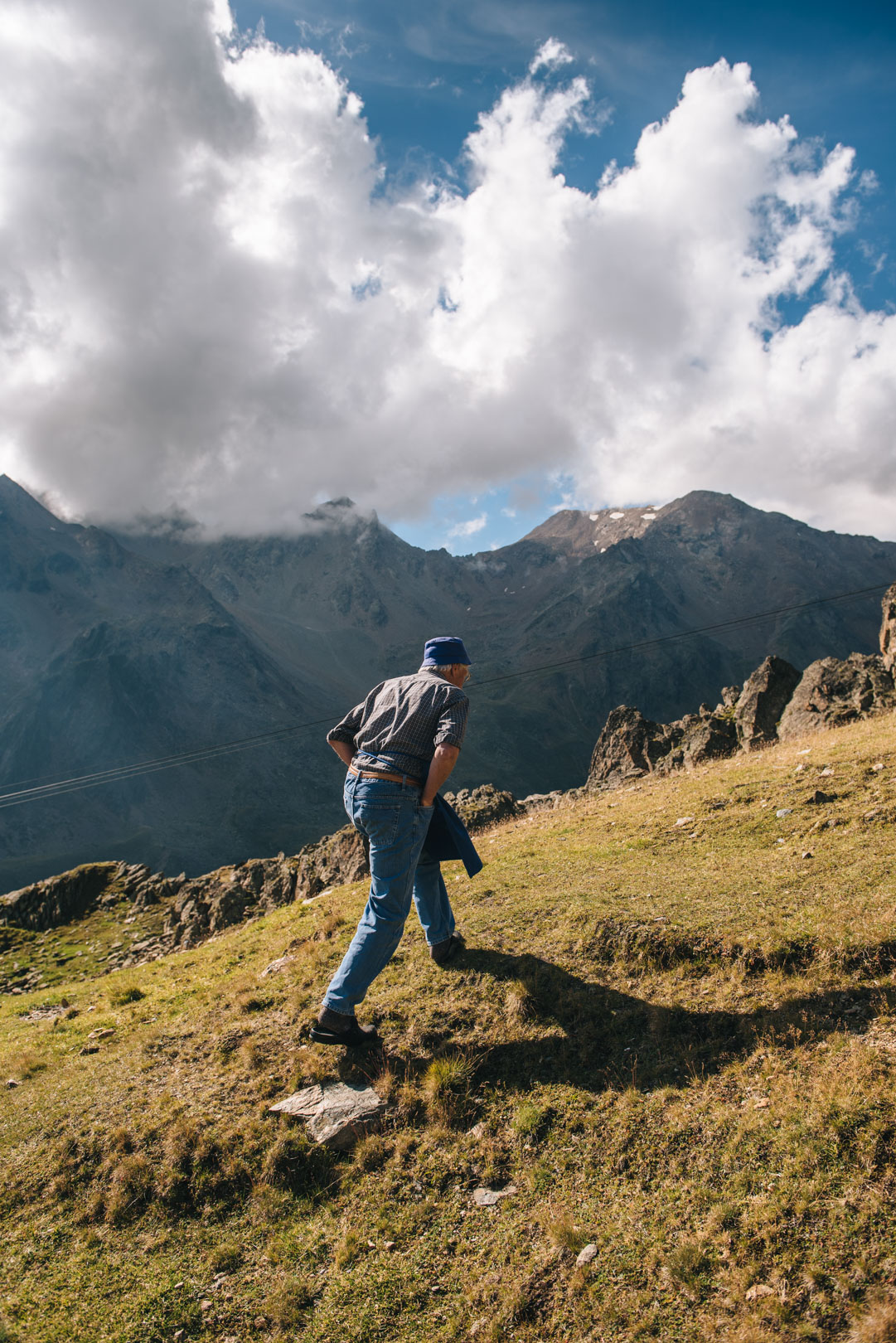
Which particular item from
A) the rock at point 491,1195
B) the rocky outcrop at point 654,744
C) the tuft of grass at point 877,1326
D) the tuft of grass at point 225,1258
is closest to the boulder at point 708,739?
the rocky outcrop at point 654,744

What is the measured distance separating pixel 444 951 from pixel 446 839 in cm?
146

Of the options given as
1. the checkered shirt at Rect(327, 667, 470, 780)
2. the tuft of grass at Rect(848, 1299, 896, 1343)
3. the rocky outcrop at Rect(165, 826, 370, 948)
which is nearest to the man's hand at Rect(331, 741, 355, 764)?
the checkered shirt at Rect(327, 667, 470, 780)

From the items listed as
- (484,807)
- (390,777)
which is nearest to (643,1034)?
(390,777)

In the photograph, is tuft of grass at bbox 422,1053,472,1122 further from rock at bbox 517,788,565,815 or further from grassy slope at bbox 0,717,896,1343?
rock at bbox 517,788,565,815

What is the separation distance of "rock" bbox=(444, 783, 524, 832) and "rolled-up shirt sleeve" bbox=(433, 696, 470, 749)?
14.4 m

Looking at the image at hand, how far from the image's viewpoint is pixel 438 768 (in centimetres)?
641

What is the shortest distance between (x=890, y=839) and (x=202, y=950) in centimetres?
1286

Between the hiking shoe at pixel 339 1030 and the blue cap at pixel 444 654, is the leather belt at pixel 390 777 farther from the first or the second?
the hiking shoe at pixel 339 1030

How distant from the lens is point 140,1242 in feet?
16.6

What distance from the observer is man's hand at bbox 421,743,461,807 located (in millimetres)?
6402

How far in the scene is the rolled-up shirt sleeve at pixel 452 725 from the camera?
6527 mm

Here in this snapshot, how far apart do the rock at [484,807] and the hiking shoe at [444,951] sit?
12.7 metres

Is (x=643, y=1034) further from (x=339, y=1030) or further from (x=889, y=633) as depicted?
(x=889, y=633)

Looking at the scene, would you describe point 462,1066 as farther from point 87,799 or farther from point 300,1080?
point 87,799
